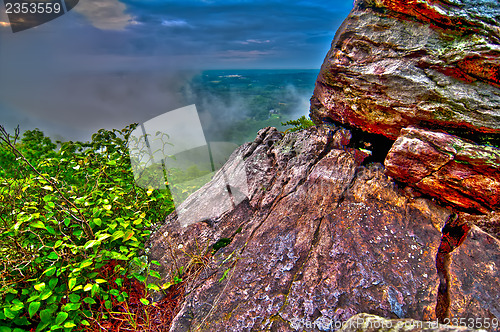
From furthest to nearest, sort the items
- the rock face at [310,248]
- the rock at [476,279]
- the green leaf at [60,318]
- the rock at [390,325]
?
1. the rock face at [310,248]
2. the green leaf at [60,318]
3. the rock at [476,279]
4. the rock at [390,325]

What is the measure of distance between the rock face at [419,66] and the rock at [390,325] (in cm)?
317

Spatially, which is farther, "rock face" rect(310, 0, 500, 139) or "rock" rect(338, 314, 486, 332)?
"rock face" rect(310, 0, 500, 139)

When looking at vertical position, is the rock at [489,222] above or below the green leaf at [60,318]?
above

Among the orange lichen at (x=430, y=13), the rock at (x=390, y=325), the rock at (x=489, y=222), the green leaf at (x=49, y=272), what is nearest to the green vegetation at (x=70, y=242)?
the green leaf at (x=49, y=272)

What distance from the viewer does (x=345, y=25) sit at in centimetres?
509

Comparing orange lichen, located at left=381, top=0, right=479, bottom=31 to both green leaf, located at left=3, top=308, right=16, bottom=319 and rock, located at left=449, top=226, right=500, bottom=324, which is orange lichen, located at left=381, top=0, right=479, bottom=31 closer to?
rock, located at left=449, top=226, right=500, bottom=324

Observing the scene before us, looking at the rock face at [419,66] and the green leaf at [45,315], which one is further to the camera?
the rock face at [419,66]

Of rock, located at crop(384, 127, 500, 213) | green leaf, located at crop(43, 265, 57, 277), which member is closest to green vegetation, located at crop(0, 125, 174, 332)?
green leaf, located at crop(43, 265, 57, 277)

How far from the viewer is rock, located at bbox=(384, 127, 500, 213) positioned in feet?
11.8

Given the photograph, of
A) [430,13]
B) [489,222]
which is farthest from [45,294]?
[430,13]

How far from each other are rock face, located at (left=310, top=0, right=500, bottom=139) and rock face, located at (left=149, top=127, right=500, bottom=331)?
3.07ft

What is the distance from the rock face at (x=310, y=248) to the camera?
3256 millimetres

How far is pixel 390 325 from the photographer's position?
2.54 meters

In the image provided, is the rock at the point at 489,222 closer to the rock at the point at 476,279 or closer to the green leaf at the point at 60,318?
the rock at the point at 476,279
